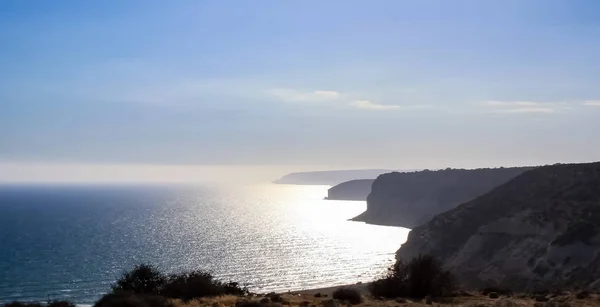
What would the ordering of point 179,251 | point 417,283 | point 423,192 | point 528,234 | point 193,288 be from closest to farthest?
point 193,288 → point 417,283 → point 528,234 → point 179,251 → point 423,192

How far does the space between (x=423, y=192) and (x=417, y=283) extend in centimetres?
11715

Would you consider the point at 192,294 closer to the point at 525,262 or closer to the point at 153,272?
the point at 153,272

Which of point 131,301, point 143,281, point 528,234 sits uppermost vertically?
point 131,301

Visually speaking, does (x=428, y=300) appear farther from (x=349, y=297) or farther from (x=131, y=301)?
(x=131, y=301)

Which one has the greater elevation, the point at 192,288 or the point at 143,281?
the point at 192,288

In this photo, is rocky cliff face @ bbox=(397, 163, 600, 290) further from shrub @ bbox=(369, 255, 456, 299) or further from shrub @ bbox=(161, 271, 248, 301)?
shrub @ bbox=(161, 271, 248, 301)

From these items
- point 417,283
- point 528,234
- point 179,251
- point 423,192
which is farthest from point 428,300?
point 423,192

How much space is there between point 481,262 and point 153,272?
44285mm

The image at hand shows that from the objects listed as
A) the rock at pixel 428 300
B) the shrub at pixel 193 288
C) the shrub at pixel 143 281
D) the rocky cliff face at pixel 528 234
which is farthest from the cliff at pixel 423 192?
the shrub at pixel 193 288

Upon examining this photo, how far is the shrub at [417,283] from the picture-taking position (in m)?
24.8

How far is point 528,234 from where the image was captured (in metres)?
60.3

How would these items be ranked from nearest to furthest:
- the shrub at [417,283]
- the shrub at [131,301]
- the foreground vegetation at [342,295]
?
the shrub at [131,301] < the foreground vegetation at [342,295] < the shrub at [417,283]

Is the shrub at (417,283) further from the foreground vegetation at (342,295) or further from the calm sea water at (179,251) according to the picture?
the calm sea water at (179,251)

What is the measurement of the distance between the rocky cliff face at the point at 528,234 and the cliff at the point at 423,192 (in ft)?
150
